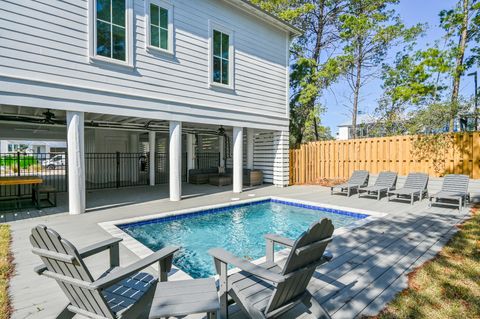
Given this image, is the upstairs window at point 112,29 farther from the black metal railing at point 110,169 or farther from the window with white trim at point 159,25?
the black metal railing at point 110,169

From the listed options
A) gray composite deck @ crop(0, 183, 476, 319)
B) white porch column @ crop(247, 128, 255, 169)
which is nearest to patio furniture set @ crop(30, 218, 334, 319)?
gray composite deck @ crop(0, 183, 476, 319)

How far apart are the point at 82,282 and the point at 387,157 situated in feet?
38.3

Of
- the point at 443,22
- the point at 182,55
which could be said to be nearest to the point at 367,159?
the point at 443,22

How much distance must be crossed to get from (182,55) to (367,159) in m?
8.86

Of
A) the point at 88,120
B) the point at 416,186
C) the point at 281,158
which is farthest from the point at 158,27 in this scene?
the point at 416,186

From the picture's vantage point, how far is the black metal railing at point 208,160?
55.3ft

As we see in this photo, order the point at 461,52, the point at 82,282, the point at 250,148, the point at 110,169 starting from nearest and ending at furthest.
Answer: the point at 82,282 < the point at 461,52 < the point at 250,148 < the point at 110,169

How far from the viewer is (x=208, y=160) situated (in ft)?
56.3

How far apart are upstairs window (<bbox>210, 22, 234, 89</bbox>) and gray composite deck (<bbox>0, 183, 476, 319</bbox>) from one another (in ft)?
Result: 14.7

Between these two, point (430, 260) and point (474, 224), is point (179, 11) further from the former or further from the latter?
point (474, 224)

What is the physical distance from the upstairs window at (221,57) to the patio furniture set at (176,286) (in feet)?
25.4

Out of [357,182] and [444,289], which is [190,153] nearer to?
[357,182]

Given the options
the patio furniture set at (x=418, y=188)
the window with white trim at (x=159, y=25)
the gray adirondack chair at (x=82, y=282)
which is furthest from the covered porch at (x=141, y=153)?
the gray adirondack chair at (x=82, y=282)

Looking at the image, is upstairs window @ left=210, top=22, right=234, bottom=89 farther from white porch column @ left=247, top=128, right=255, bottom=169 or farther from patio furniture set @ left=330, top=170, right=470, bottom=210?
patio furniture set @ left=330, top=170, right=470, bottom=210
